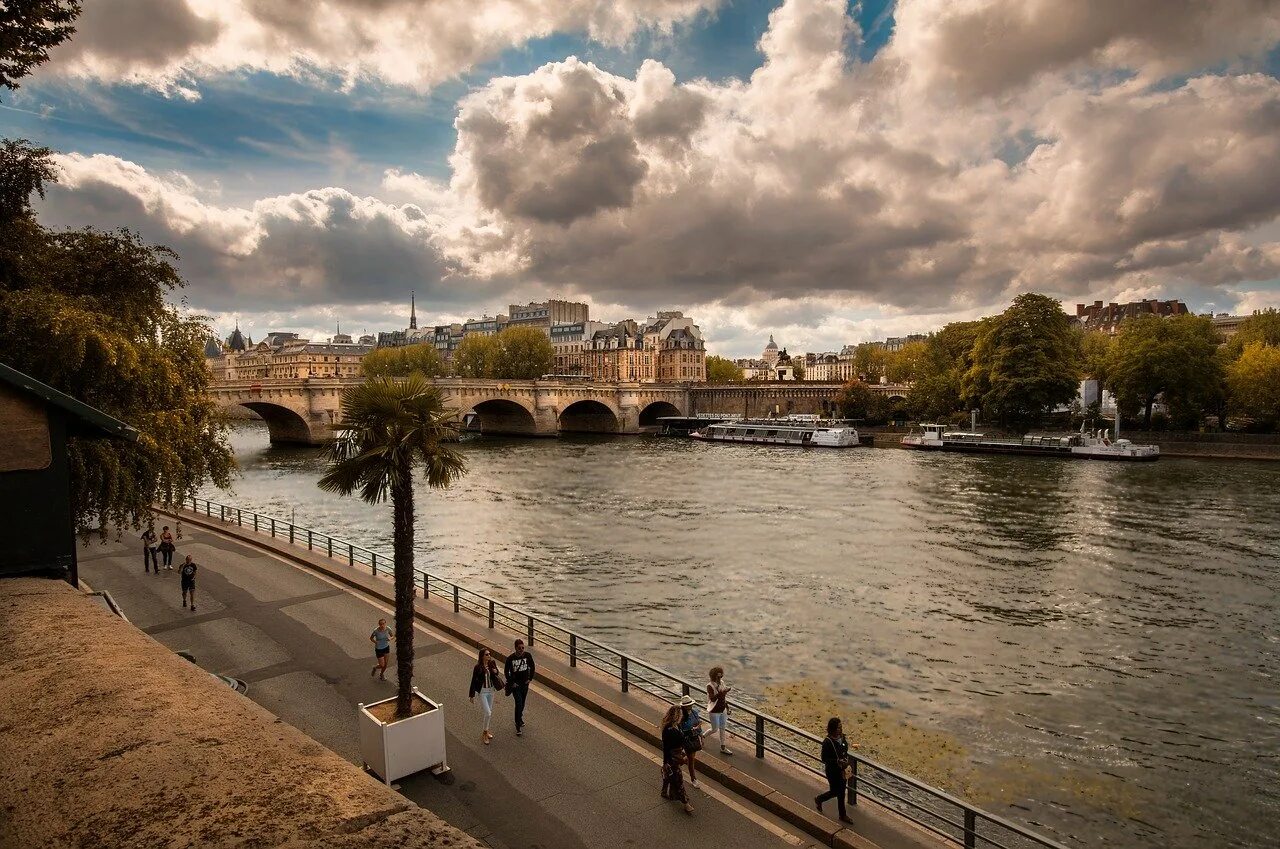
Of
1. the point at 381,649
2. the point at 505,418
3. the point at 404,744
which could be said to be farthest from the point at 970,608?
the point at 505,418

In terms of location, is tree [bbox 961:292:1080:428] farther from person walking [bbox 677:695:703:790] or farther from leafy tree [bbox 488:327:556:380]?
leafy tree [bbox 488:327:556:380]

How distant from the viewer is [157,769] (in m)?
4.73

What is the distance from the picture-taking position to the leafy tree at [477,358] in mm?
129875

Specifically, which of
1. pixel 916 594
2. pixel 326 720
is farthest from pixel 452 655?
pixel 916 594

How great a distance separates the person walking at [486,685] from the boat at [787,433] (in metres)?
73.0

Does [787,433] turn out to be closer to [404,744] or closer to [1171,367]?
[1171,367]

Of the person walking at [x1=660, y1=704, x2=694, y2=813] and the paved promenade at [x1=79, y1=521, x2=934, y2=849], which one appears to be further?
the person walking at [x1=660, y1=704, x2=694, y2=813]

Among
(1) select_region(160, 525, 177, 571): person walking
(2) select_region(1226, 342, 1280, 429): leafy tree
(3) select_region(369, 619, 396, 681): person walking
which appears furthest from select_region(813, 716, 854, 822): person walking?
(2) select_region(1226, 342, 1280, 429): leafy tree

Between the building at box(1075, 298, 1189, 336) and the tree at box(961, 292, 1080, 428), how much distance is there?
85882 mm

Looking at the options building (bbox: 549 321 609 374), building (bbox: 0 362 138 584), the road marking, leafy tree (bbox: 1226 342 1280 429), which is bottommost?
the road marking

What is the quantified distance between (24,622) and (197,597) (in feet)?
44.4

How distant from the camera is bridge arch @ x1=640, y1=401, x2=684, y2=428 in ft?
385

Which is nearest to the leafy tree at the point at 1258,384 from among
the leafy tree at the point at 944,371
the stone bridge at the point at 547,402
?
Result: the leafy tree at the point at 944,371

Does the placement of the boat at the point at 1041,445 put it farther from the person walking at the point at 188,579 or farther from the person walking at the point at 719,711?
the person walking at the point at 188,579
